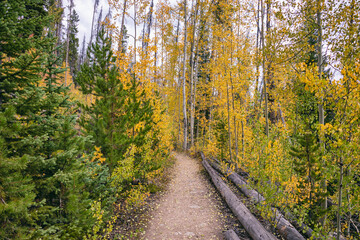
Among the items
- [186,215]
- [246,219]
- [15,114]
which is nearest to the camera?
[15,114]

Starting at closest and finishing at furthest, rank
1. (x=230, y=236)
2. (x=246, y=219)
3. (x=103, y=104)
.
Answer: (x=230, y=236) → (x=246, y=219) → (x=103, y=104)

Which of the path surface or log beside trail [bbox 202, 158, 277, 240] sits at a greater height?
log beside trail [bbox 202, 158, 277, 240]

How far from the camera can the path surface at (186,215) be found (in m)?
3.85

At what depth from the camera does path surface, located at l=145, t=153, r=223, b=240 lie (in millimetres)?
3854

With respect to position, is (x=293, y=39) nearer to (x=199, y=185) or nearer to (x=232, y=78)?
(x=232, y=78)

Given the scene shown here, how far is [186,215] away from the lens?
185 inches

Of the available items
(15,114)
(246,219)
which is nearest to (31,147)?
(15,114)

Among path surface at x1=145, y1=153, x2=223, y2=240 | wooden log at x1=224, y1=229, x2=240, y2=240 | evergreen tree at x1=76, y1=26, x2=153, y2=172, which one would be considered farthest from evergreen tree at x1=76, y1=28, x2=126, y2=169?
wooden log at x1=224, y1=229, x2=240, y2=240

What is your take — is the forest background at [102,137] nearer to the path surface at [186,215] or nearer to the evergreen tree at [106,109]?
the evergreen tree at [106,109]

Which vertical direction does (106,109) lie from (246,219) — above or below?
above

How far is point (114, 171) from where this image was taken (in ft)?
12.8

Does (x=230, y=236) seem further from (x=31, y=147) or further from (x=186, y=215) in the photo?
(x=31, y=147)

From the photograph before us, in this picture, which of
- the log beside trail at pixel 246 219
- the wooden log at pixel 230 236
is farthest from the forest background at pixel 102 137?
the wooden log at pixel 230 236

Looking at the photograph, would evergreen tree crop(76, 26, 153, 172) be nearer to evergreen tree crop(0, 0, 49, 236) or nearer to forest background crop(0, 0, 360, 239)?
forest background crop(0, 0, 360, 239)
